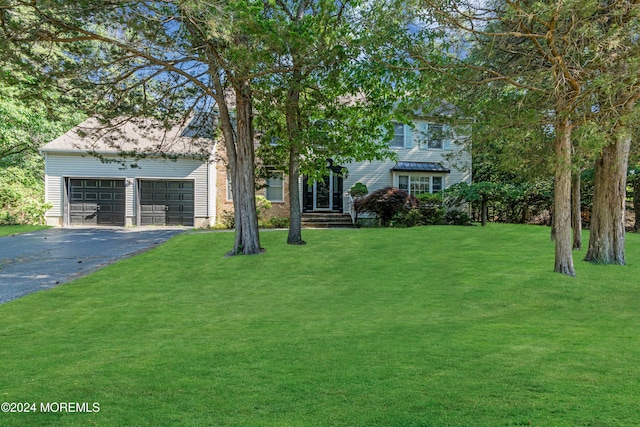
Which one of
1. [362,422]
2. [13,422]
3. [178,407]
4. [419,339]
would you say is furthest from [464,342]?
[13,422]

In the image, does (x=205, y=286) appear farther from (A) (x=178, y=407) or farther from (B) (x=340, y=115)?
(B) (x=340, y=115)

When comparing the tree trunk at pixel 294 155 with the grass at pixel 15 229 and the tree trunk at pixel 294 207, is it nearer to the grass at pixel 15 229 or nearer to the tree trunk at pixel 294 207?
the tree trunk at pixel 294 207

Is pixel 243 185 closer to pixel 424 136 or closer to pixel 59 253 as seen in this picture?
pixel 59 253

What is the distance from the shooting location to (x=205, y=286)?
27.0ft

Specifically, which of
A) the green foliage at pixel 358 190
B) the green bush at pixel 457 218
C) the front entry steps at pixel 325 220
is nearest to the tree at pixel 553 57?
the green foliage at pixel 358 190

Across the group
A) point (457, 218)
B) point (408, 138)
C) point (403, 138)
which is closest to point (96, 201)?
point (403, 138)

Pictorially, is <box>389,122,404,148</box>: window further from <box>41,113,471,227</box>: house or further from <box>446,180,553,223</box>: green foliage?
<box>446,180,553,223</box>: green foliage

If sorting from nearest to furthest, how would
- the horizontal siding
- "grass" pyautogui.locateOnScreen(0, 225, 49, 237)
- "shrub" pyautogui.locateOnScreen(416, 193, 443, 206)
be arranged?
"grass" pyautogui.locateOnScreen(0, 225, 49, 237) < "shrub" pyautogui.locateOnScreen(416, 193, 443, 206) < the horizontal siding

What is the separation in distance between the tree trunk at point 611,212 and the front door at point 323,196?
1274cm

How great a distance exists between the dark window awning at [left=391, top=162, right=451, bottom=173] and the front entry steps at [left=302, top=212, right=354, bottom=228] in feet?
12.4

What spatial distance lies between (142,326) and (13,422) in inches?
111

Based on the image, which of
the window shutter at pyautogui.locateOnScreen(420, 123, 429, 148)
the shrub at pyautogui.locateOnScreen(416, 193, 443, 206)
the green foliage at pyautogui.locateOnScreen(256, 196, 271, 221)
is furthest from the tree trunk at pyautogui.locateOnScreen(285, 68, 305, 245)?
the shrub at pyautogui.locateOnScreen(416, 193, 443, 206)

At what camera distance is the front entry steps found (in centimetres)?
1906

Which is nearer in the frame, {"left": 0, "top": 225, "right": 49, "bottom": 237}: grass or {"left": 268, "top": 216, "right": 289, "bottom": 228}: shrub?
{"left": 0, "top": 225, "right": 49, "bottom": 237}: grass
